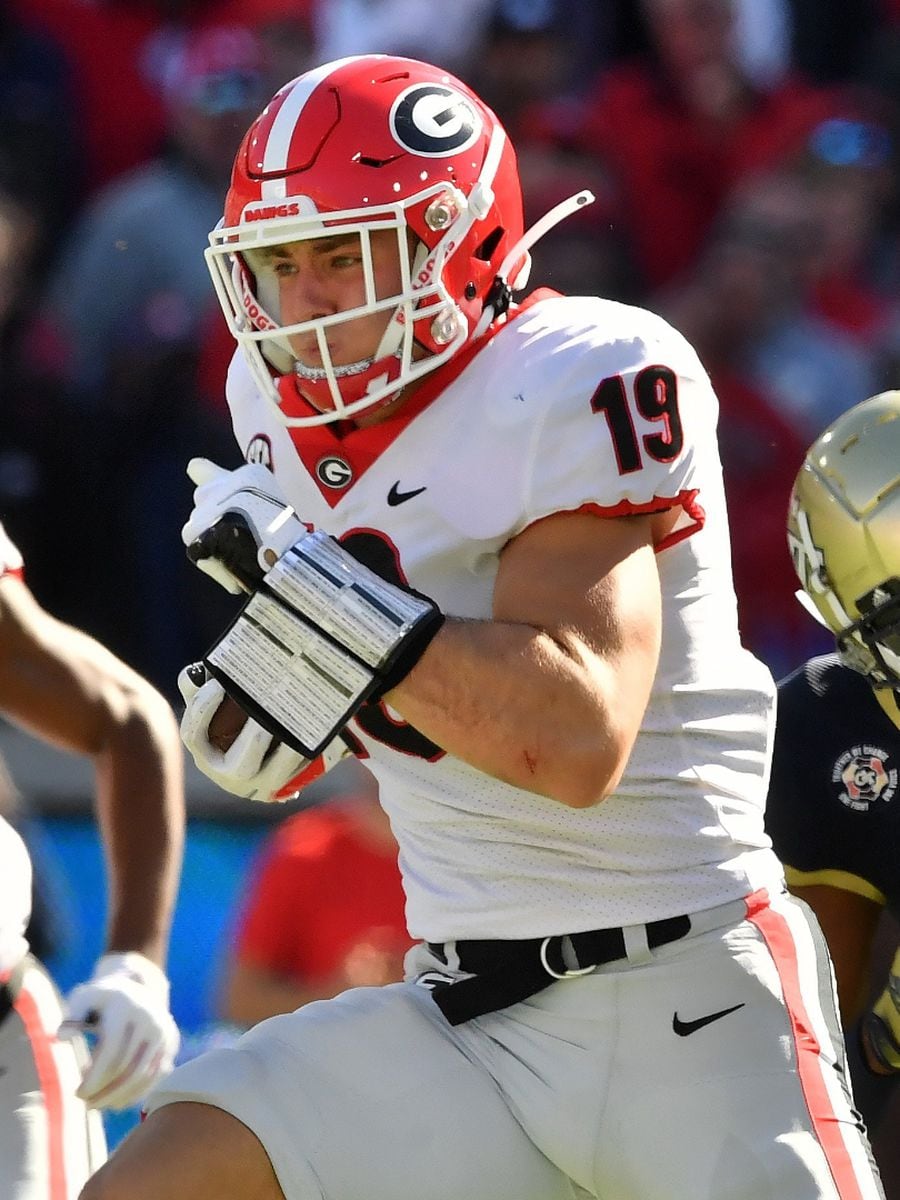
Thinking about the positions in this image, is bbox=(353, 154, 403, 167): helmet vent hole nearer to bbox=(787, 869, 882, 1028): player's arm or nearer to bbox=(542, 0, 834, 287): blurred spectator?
bbox=(787, 869, 882, 1028): player's arm

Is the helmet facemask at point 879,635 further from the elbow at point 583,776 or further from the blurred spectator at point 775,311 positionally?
the blurred spectator at point 775,311

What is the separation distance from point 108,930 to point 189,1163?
2.21 feet

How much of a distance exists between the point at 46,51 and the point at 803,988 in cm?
440

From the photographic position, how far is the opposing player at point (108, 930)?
9.12 ft

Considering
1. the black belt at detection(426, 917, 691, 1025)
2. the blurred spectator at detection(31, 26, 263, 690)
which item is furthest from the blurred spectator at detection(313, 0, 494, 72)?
the black belt at detection(426, 917, 691, 1025)

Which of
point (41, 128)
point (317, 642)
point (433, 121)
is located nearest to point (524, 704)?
point (317, 642)

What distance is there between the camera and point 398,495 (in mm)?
2570

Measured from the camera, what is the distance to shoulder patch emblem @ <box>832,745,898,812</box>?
3002 millimetres

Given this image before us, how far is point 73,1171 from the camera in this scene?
282 cm

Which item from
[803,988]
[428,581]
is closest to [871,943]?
[803,988]

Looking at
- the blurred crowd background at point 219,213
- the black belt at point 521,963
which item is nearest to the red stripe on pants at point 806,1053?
the black belt at point 521,963

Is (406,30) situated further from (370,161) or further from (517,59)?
(370,161)

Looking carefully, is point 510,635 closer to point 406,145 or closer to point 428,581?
point 428,581

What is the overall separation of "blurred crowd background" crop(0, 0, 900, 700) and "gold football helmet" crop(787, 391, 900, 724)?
8.13ft
